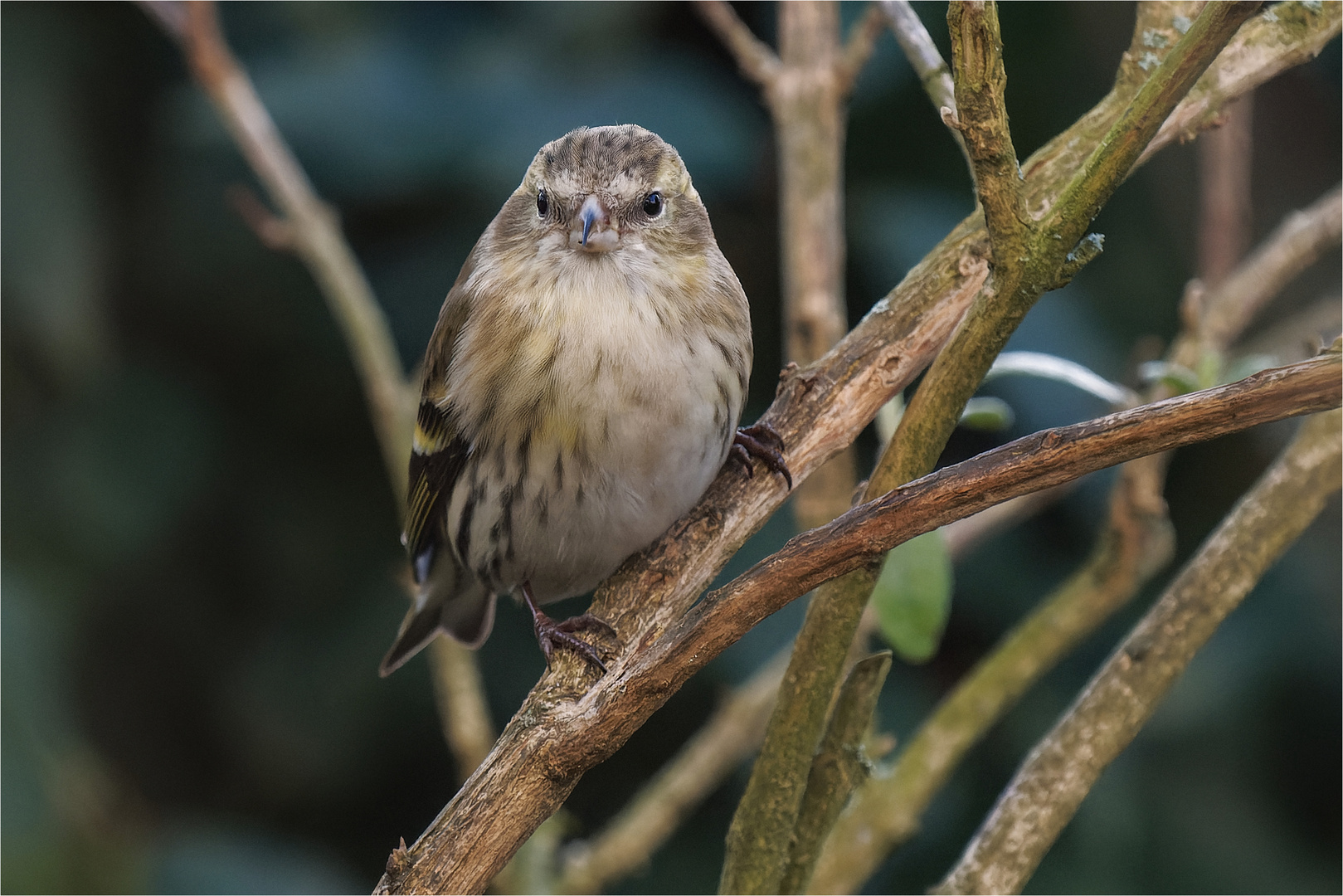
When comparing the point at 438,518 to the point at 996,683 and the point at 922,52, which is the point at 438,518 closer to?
the point at 996,683

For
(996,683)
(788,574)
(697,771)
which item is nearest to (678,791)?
(697,771)

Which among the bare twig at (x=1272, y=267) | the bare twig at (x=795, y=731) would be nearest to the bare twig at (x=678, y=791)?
the bare twig at (x=795, y=731)

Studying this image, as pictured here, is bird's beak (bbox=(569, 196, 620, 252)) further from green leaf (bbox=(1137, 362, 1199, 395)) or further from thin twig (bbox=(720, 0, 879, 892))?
green leaf (bbox=(1137, 362, 1199, 395))

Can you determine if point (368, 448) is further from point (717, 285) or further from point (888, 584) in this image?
point (888, 584)

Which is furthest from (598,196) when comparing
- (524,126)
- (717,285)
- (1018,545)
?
(1018,545)

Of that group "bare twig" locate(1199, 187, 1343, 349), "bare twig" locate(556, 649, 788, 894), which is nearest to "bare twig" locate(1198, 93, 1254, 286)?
"bare twig" locate(1199, 187, 1343, 349)

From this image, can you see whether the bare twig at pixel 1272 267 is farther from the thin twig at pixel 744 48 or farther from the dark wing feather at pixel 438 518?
the dark wing feather at pixel 438 518
